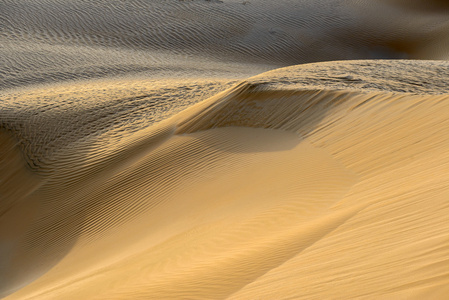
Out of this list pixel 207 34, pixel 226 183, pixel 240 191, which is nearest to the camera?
pixel 240 191

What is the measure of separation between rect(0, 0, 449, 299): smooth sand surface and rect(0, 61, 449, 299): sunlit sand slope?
24 millimetres

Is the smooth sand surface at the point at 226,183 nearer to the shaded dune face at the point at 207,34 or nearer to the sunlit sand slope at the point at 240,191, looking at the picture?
the sunlit sand slope at the point at 240,191

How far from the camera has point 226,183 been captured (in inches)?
278

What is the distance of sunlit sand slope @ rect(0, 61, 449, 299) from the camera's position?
3.77 metres

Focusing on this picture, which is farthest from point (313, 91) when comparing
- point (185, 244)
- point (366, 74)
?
point (185, 244)

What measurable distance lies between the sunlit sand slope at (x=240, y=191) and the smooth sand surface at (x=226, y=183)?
2cm

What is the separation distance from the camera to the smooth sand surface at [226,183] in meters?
3.82

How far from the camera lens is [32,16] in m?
20.4

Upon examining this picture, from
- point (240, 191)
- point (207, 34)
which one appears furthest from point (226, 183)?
point (207, 34)

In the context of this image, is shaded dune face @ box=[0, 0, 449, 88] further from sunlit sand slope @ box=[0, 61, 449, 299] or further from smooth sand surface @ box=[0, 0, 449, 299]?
sunlit sand slope @ box=[0, 61, 449, 299]

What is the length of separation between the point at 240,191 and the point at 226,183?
1.39 ft

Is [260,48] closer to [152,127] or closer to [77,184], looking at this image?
[152,127]

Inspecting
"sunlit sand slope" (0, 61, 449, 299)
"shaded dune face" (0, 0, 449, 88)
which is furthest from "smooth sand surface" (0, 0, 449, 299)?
"shaded dune face" (0, 0, 449, 88)

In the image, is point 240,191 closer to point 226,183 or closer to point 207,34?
point 226,183
